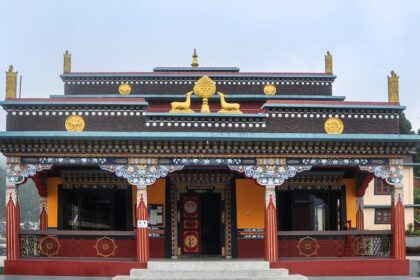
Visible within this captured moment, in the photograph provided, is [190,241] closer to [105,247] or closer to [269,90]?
[105,247]

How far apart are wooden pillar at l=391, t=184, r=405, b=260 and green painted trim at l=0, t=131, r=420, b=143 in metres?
1.68

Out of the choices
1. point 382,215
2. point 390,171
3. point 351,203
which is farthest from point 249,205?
point 382,215

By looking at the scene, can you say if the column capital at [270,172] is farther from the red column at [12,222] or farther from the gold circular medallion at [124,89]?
the gold circular medallion at [124,89]

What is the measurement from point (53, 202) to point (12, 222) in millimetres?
3034

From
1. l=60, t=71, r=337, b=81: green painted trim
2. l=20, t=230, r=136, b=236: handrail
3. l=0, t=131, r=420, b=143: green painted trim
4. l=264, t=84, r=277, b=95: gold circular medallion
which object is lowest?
l=20, t=230, r=136, b=236: handrail

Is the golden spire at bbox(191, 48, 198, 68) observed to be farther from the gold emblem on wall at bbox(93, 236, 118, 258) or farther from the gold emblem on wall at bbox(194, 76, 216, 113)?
the gold emblem on wall at bbox(93, 236, 118, 258)

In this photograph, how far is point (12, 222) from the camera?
63.1ft

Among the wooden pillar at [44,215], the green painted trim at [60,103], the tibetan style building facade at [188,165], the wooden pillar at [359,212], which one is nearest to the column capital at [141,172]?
the tibetan style building facade at [188,165]

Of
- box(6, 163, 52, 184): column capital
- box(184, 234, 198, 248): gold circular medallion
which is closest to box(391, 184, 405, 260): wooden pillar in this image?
box(184, 234, 198, 248): gold circular medallion

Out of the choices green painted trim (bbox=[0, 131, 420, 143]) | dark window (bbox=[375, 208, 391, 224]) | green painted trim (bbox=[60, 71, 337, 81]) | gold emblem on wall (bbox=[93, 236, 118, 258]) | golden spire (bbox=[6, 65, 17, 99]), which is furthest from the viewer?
dark window (bbox=[375, 208, 391, 224])

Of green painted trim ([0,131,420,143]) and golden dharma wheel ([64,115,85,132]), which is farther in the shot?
golden dharma wheel ([64,115,85,132])

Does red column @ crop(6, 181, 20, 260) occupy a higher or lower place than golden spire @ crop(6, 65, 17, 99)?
lower

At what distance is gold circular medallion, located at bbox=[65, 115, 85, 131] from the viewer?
1945cm

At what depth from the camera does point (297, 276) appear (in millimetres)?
18656
